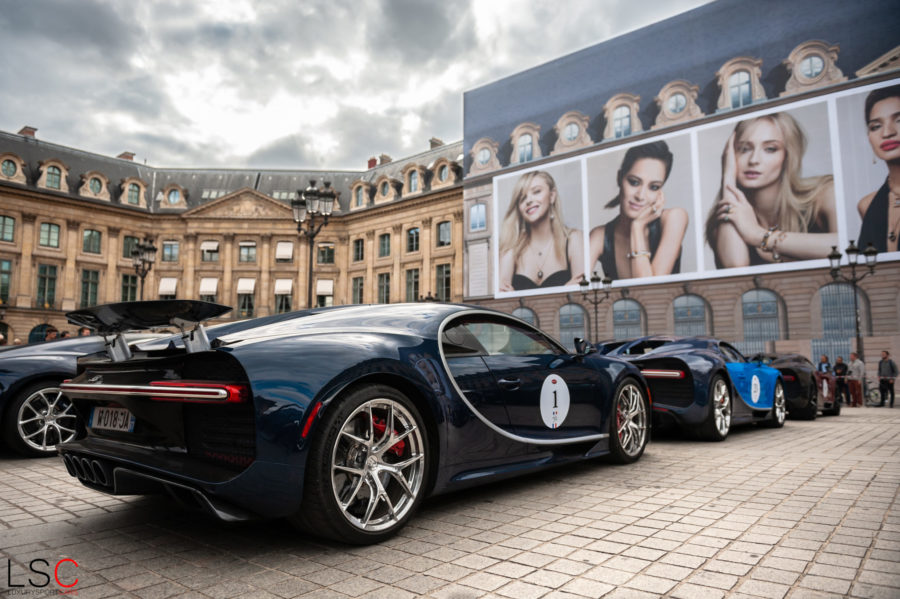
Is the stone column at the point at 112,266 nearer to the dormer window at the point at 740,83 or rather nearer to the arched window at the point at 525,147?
the arched window at the point at 525,147

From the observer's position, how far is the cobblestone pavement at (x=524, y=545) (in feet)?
7.96

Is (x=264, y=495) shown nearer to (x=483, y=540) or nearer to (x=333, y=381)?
(x=333, y=381)

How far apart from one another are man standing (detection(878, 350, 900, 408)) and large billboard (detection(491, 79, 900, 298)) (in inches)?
422

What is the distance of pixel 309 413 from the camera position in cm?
274

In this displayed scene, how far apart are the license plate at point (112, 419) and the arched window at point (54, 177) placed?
48498mm

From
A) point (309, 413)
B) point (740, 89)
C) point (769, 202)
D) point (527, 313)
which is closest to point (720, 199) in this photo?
point (769, 202)

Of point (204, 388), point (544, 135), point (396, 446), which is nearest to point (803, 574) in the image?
point (396, 446)

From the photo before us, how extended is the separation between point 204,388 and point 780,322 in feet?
101

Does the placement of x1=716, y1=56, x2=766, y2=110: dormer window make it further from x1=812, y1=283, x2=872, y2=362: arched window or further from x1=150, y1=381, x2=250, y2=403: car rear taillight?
x1=150, y1=381, x2=250, y2=403: car rear taillight

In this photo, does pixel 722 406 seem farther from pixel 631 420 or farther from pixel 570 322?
pixel 570 322

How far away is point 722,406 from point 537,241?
28662 mm

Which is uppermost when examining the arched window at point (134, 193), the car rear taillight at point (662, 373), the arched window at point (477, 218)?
the arched window at point (134, 193)

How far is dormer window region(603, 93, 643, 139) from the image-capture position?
33.1 metres

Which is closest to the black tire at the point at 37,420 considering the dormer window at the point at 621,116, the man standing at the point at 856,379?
the man standing at the point at 856,379
